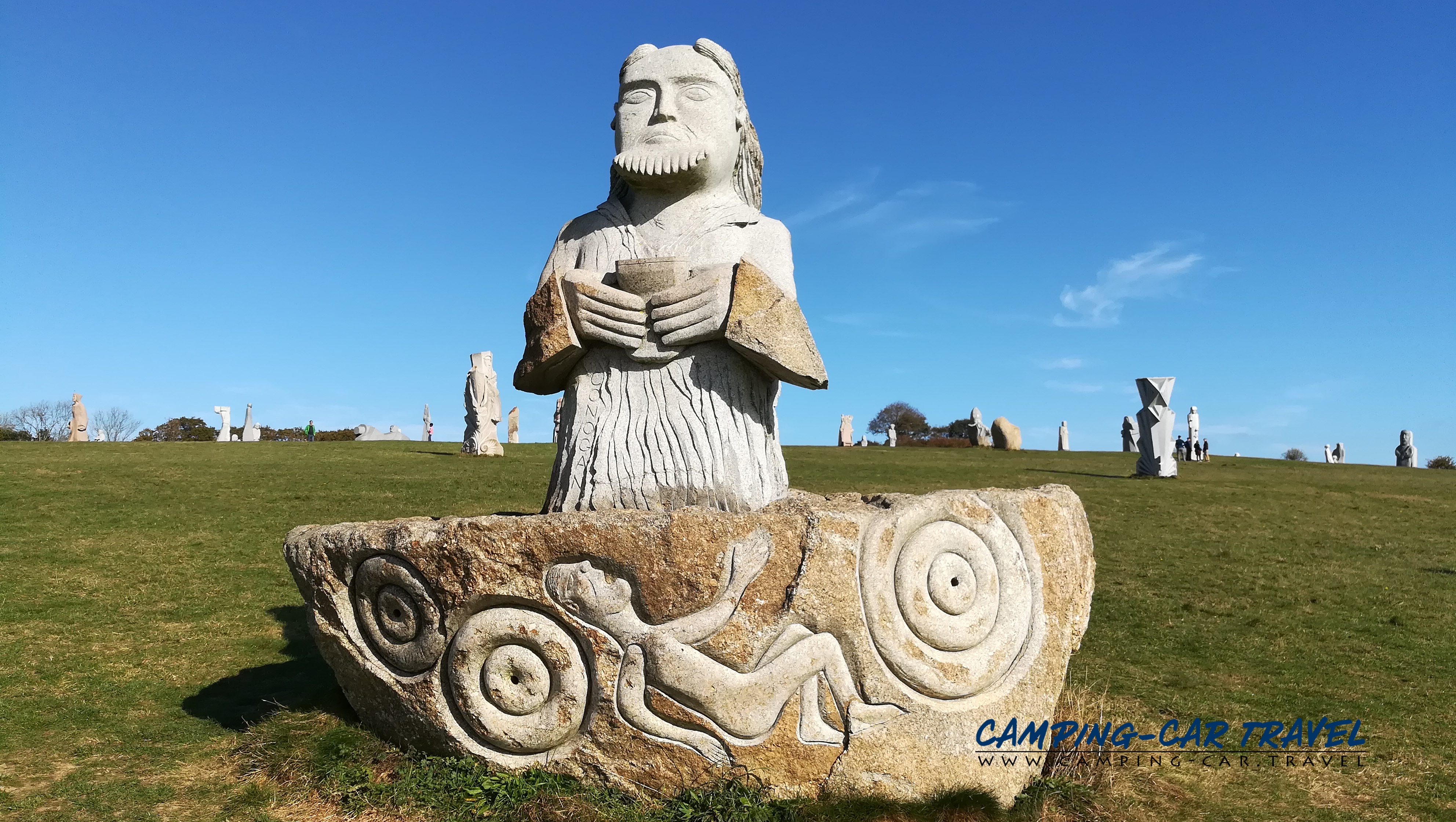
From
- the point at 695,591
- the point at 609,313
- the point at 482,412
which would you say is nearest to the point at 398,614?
the point at 695,591

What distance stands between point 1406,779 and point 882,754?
3.24m

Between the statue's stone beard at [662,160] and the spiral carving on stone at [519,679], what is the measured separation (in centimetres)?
209

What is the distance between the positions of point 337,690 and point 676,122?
135 inches

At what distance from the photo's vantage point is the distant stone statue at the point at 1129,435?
106ft

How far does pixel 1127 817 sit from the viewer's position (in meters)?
4.10

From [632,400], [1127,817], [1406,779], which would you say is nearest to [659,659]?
[632,400]

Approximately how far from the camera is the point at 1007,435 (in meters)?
29.2

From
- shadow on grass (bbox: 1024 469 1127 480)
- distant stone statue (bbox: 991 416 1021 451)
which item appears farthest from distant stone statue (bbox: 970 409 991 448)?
shadow on grass (bbox: 1024 469 1127 480)

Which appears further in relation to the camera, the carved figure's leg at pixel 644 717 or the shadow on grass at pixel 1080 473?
the shadow on grass at pixel 1080 473

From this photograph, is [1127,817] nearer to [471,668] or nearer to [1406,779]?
[1406,779]

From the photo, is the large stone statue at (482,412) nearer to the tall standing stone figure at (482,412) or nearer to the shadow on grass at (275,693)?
the tall standing stone figure at (482,412)

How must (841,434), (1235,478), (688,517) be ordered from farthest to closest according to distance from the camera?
(841,434)
(1235,478)
(688,517)

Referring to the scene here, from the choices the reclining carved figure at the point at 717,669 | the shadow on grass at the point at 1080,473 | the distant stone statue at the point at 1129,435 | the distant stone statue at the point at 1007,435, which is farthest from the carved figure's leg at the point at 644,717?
the distant stone statue at the point at 1129,435

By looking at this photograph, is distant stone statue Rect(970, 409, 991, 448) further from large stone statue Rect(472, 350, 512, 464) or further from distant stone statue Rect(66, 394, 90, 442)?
distant stone statue Rect(66, 394, 90, 442)
